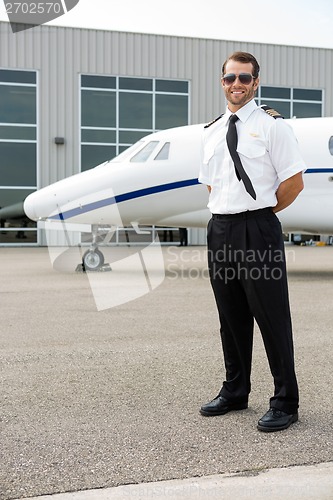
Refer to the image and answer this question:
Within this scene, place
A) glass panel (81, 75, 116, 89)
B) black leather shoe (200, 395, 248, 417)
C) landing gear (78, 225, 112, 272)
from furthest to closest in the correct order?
glass panel (81, 75, 116, 89) < landing gear (78, 225, 112, 272) < black leather shoe (200, 395, 248, 417)

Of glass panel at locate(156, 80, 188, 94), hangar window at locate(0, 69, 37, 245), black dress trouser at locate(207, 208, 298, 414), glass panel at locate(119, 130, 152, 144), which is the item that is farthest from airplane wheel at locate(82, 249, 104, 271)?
glass panel at locate(156, 80, 188, 94)

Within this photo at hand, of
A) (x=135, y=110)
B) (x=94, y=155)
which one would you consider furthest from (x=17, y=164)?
(x=135, y=110)

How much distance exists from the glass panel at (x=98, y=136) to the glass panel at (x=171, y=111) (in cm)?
185

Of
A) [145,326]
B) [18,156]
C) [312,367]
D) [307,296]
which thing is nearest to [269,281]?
[312,367]

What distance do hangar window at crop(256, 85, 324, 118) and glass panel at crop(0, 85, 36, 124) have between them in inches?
351

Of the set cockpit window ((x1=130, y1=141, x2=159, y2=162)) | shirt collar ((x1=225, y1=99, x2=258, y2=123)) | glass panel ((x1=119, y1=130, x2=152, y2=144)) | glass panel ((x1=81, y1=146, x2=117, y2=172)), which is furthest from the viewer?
glass panel ((x1=119, y1=130, x2=152, y2=144))

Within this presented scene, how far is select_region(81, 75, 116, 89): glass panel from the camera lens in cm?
2436

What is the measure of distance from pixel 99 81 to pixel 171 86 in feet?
9.20

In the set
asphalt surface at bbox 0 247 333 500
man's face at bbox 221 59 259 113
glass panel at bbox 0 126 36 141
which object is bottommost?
asphalt surface at bbox 0 247 333 500

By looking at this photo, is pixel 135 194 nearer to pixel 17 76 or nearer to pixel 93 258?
pixel 93 258

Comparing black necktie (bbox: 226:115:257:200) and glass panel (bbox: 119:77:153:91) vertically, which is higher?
glass panel (bbox: 119:77:153:91)

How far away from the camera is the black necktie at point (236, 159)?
11.7ft

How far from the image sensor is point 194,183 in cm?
1198

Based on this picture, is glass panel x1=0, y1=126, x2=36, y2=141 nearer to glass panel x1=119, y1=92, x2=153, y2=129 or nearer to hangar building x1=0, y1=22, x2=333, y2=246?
hangar building x1=0, y1=22, x2=333, y2=246
